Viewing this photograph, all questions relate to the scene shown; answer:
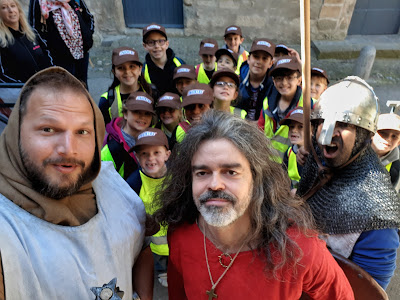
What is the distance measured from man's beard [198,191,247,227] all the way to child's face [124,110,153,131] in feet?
6.17

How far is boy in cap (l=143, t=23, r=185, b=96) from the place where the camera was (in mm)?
4629

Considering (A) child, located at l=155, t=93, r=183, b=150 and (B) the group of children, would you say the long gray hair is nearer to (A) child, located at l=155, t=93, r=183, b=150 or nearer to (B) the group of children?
(B) the group of children

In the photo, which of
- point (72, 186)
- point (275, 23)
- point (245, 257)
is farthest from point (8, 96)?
point (275, 23)

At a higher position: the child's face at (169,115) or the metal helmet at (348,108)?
the metal helmet at (348,108)

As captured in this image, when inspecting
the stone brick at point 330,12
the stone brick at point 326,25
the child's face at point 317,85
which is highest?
the stone brick at point 330,12

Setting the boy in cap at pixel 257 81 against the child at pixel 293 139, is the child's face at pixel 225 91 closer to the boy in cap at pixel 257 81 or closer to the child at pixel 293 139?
the boy in cap at pixel 257 81

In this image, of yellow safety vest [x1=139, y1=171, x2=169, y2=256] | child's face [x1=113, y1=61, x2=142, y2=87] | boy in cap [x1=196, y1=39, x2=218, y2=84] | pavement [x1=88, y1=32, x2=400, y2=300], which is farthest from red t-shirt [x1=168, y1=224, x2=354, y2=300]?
pavement [x1=88, y1=32, x2=400, y2=300]

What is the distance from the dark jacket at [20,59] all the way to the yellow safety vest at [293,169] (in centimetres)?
323

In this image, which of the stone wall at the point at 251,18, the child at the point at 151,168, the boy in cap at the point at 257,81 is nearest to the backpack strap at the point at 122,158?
the child at the point at 151,168

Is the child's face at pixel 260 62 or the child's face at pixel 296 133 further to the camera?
the child's face at pixel 260 62

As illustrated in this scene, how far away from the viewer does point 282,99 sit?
3840 millimetres

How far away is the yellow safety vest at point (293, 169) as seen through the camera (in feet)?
10.1

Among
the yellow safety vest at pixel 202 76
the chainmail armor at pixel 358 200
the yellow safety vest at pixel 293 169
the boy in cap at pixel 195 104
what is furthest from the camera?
the yellow safety vest at pixel 202 76

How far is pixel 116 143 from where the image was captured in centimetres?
319
